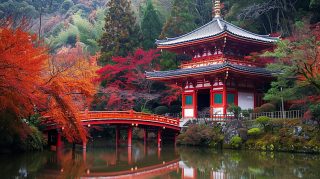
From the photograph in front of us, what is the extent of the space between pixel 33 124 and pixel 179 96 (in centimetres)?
1476

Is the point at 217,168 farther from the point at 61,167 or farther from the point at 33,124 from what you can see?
the point at 33,124

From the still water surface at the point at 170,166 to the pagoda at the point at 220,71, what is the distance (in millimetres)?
5888

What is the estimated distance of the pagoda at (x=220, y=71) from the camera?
86.1 ft

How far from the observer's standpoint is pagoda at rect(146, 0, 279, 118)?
2623 cm

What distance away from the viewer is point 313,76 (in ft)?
64.9

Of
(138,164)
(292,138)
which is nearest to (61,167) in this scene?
(138,164)

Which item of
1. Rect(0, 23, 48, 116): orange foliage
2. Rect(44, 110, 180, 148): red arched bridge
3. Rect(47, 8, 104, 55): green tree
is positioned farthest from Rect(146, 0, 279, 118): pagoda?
Rect(47, 8, 104, 55): green tree

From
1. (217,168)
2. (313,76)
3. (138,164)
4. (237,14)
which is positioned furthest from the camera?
(237,14)

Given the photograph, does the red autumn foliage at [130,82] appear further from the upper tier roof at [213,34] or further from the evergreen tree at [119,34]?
the upper tier roof at [213,34]

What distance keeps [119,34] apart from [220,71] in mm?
15099

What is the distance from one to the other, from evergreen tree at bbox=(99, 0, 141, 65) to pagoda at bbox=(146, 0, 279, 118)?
25.6 ft

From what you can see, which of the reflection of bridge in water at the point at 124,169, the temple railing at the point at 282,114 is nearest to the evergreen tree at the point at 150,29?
the temple railing at the point at 282,114

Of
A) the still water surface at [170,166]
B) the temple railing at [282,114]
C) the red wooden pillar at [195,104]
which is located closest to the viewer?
the still water surface at [170,166]

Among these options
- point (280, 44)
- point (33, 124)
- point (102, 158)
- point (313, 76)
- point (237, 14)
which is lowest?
point (102, 158)
